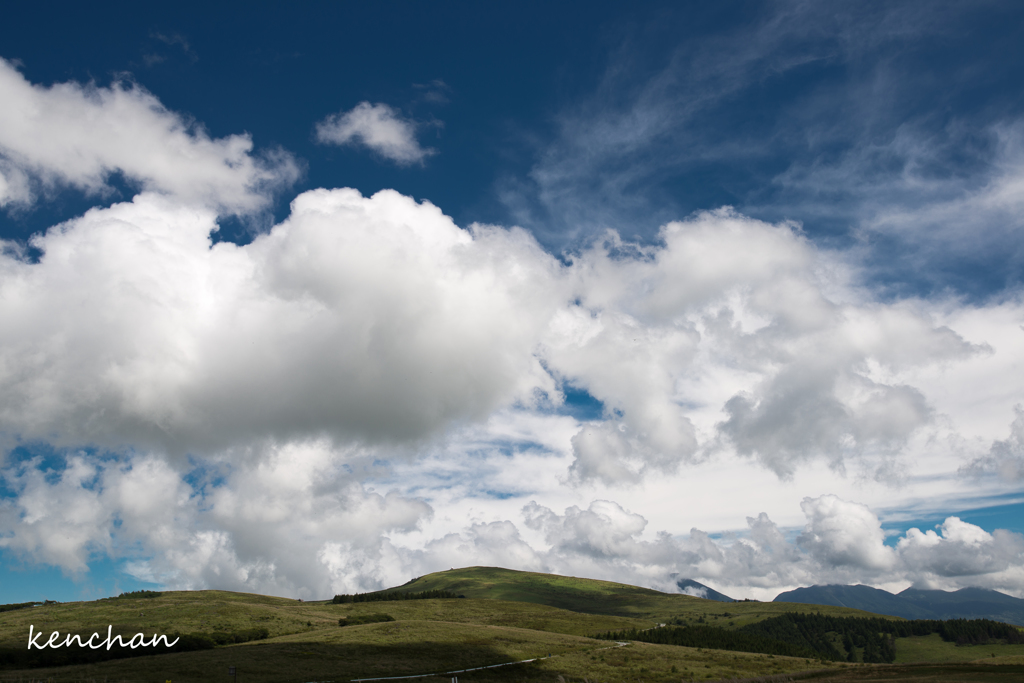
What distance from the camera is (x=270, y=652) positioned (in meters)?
77.4

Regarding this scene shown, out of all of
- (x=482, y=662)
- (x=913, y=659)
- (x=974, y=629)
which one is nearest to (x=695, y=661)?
(x=482, y=662)

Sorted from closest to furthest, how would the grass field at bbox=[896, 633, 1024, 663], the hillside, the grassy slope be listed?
1. the hillside
2. the grassy slope
3. the grass field at bbox=[896, 633, 1024, 663]

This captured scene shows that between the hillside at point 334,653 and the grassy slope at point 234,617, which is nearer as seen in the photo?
the hillside at point 334,653

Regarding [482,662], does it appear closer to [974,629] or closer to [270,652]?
[270,652]

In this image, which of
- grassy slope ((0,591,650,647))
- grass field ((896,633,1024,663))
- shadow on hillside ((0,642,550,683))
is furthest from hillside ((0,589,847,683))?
grass field ((896,633,1024,663))

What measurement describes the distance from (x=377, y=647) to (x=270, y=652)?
15.5 metres

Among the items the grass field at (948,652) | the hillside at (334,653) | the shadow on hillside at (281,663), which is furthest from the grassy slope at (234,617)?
Answer: the grass field at (948,652)

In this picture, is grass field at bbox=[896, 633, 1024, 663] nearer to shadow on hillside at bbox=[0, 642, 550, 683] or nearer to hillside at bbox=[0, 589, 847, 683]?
hillside at bbox=[0, 589, 847, 683]

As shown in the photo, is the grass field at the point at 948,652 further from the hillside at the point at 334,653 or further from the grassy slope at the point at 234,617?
the hillside at the point at 334,653

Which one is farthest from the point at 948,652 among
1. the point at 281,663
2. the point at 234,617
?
the point at 234,617

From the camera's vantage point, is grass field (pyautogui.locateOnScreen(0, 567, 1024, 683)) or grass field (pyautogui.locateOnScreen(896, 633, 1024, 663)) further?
grass field (pyautogui.locateOnScreen(896, 633, 1024, 663))

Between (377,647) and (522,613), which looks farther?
(522,613)

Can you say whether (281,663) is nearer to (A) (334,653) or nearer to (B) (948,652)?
(A) (334,653)

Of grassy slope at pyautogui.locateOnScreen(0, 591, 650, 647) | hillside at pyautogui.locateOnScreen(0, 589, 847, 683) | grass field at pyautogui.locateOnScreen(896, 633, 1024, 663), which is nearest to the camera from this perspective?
hillside at pyautogui.locateOnScreen(0, 589, 847, 683)
